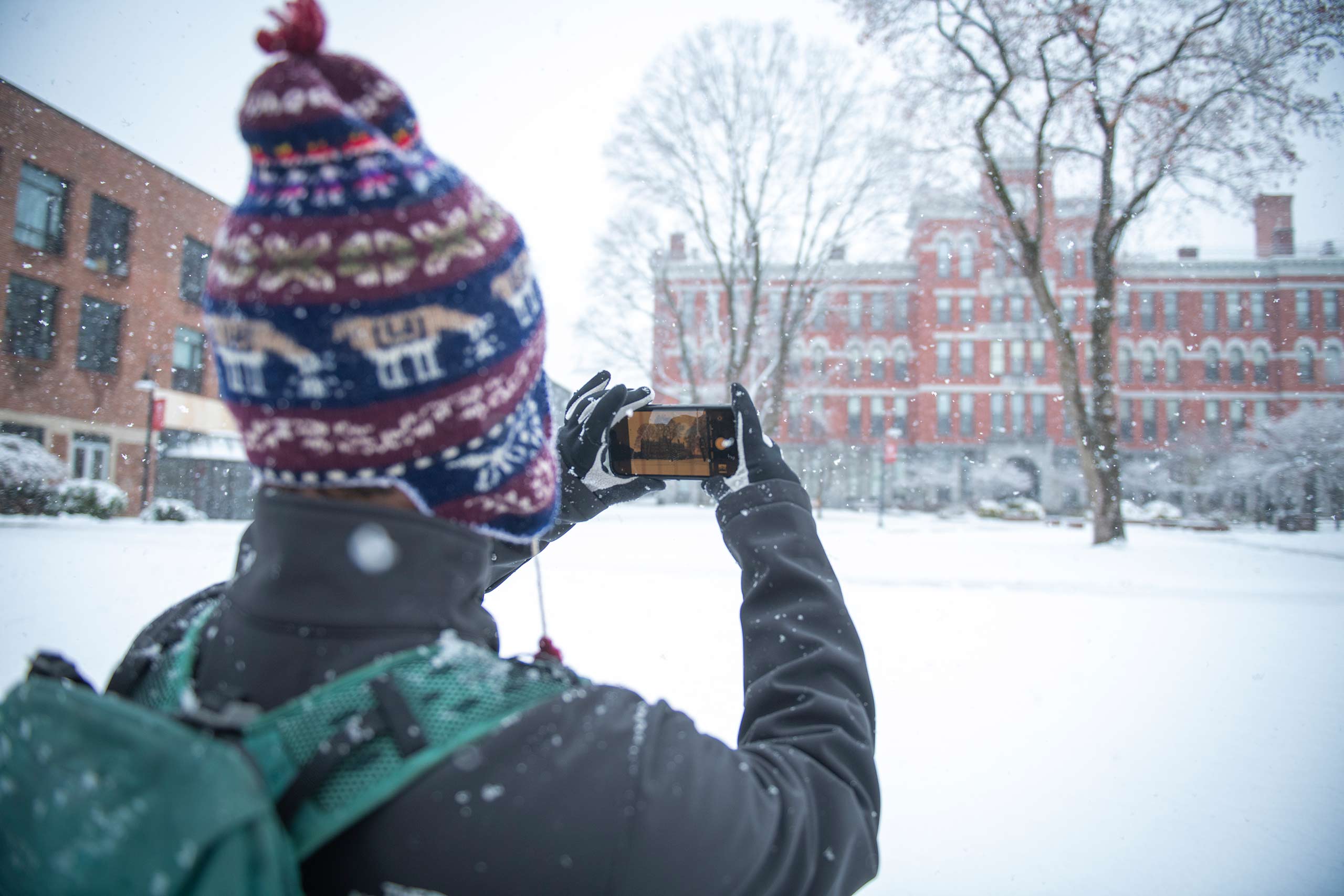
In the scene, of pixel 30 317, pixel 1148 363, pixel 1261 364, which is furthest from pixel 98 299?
pixel 1148 363

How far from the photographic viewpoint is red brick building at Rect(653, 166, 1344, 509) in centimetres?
2469

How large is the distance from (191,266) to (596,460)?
2195 cm

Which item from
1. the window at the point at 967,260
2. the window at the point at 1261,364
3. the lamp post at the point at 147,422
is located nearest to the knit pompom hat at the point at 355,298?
the lamp post at the point at 147,422

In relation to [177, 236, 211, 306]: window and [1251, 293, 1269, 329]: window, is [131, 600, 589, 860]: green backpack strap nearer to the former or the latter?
[177, 236, 211, 306]: window

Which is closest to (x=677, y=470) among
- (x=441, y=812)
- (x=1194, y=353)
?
(x=441, y=812)

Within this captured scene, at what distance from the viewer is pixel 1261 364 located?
26.2m

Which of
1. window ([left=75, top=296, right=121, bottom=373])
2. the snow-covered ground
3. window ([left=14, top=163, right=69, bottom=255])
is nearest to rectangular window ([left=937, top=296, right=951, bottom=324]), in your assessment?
the snow-covered ground

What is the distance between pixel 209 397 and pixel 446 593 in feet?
79.4

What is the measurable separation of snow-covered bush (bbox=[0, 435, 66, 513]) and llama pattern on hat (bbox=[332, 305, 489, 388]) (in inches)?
668

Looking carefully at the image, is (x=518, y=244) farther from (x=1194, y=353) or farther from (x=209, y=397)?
(x=1194, y=353)

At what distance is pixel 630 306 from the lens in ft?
67.1

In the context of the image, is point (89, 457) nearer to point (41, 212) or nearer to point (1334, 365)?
point (41, 212)

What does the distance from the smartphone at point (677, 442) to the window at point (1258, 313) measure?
2653cm

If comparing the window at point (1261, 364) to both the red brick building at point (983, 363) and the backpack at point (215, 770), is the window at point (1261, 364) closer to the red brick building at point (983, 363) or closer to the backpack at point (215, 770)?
the red brick building at point (983, 363)
